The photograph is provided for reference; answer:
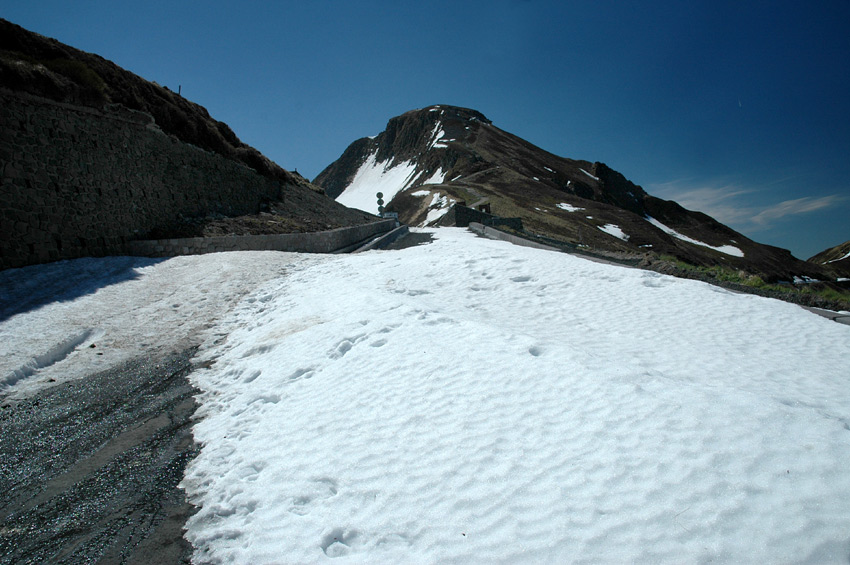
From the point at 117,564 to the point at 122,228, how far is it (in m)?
13.8

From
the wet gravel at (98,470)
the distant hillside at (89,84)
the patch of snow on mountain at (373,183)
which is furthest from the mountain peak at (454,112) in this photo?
the wet gravel at (98,470)

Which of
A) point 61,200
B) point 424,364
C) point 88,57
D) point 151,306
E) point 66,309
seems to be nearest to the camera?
point 424,364

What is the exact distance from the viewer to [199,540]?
327 centimetres

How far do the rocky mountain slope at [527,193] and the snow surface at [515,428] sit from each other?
52.2 ft

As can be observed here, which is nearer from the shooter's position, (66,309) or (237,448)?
(237,448)

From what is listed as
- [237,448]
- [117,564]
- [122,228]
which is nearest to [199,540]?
[117,564]

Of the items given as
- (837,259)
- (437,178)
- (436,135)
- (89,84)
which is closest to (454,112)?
(436,135)

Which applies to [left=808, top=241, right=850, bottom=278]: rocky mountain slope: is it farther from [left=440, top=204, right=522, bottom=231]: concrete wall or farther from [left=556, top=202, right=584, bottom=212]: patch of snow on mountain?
[left=440, top=204, right=522, bottom=231]: concrete wall

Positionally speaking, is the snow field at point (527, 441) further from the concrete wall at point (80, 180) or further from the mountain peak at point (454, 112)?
the mountain peak at point (454, 112)

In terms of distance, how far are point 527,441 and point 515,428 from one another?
0.22 meters

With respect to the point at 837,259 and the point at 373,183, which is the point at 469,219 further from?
the point at 837,259

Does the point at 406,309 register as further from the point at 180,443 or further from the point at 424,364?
the point at 180,443

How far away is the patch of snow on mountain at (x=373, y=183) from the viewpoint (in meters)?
116

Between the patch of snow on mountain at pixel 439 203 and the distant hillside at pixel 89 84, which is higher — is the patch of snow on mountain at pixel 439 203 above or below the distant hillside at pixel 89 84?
above
